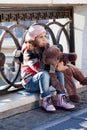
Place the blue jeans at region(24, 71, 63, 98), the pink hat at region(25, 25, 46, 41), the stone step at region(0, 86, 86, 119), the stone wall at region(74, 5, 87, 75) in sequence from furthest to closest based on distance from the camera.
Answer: the stone wall at region(74, 5, 87, 75), the pink hat at region(25, 25, 46, 41), the blue jeans at region(24, 71, 63, 98), the stone step at region(0, 86, 86, 119)

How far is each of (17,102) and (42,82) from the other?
0.33m

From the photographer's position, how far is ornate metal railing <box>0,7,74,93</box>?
443 cm

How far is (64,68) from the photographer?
454 centimetres

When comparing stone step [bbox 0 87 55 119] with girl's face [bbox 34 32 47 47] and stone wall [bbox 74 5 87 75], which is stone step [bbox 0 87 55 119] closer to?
girl's face [bbox 34 32 47 47]

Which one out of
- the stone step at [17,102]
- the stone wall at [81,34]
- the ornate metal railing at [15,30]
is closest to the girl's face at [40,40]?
the ornate metal railing at [15,30]

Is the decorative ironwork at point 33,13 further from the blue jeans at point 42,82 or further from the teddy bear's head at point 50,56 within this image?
the blue jeans at point 42,82

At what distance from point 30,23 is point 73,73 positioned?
76 centimetres

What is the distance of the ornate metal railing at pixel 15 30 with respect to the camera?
4.43 metres

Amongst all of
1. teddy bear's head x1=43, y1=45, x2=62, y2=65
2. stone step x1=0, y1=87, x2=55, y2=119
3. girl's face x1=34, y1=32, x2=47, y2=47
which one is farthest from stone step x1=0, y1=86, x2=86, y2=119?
girl's face x1=34, y1=32, x2=47, y2=47

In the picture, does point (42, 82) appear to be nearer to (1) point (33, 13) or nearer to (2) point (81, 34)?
(1) point (33, 13)

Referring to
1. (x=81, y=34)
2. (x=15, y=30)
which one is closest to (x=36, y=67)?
(x=15, y=30)

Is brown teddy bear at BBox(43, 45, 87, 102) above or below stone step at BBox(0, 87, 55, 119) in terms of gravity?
above

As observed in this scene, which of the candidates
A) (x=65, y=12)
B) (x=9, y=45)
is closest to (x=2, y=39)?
(x=9, y=45)

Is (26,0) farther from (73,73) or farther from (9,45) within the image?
(73,73)
